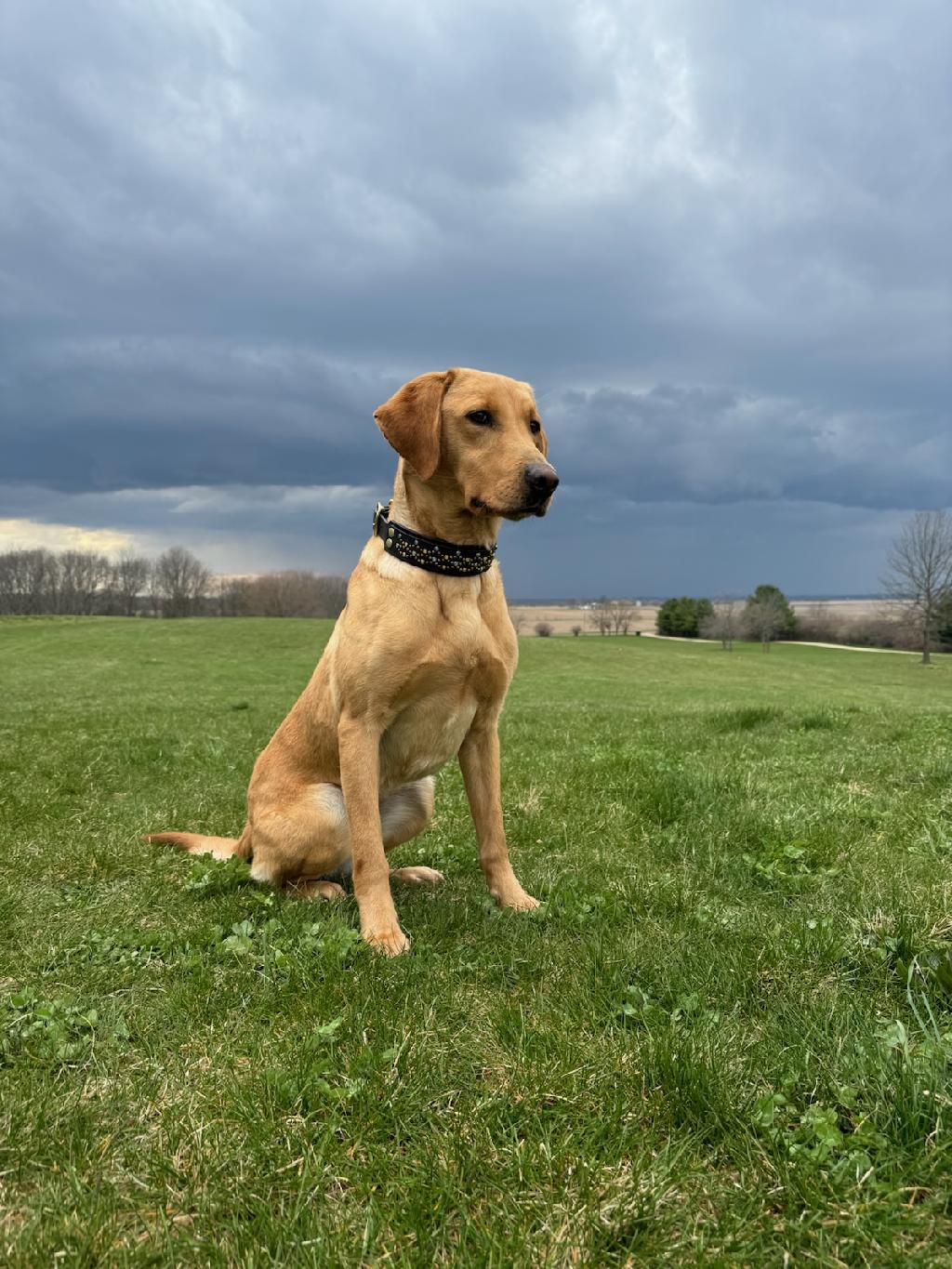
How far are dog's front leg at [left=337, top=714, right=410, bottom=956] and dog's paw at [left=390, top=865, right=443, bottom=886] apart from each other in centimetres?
97

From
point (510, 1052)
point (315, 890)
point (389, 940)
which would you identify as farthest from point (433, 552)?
point (510, 1052)

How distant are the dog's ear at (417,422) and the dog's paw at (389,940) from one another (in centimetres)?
222

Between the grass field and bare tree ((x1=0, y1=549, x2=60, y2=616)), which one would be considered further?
bare tree ((x1=0, y1=549, x2=60, y2=616))

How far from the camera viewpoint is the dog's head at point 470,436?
12.3 ft

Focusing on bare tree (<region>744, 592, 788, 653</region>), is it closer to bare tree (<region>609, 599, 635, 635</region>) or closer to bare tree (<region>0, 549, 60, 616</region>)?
bare tree (<region>609, 599, 635, 635</region>)

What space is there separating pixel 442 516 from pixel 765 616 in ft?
295

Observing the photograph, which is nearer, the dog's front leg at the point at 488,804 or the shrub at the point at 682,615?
the dog's front leg at the point at 488,804

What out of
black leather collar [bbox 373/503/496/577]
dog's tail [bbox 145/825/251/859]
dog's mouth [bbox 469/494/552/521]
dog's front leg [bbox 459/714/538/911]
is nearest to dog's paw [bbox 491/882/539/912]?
dog's front leg [bbox 459/714/538/911]

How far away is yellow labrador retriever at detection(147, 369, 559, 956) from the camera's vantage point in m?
3.84

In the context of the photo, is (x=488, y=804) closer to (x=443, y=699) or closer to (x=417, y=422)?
(x=443, y=699)

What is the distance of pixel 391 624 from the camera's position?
3844 mm

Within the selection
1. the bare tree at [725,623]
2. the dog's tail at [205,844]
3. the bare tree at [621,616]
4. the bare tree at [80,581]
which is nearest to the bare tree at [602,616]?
the bare tree at [621,616]

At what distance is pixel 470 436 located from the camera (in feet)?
Answer: 12.8

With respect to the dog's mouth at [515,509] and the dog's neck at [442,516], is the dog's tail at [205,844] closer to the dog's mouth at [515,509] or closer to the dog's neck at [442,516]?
the dog's neck at [442,516]
